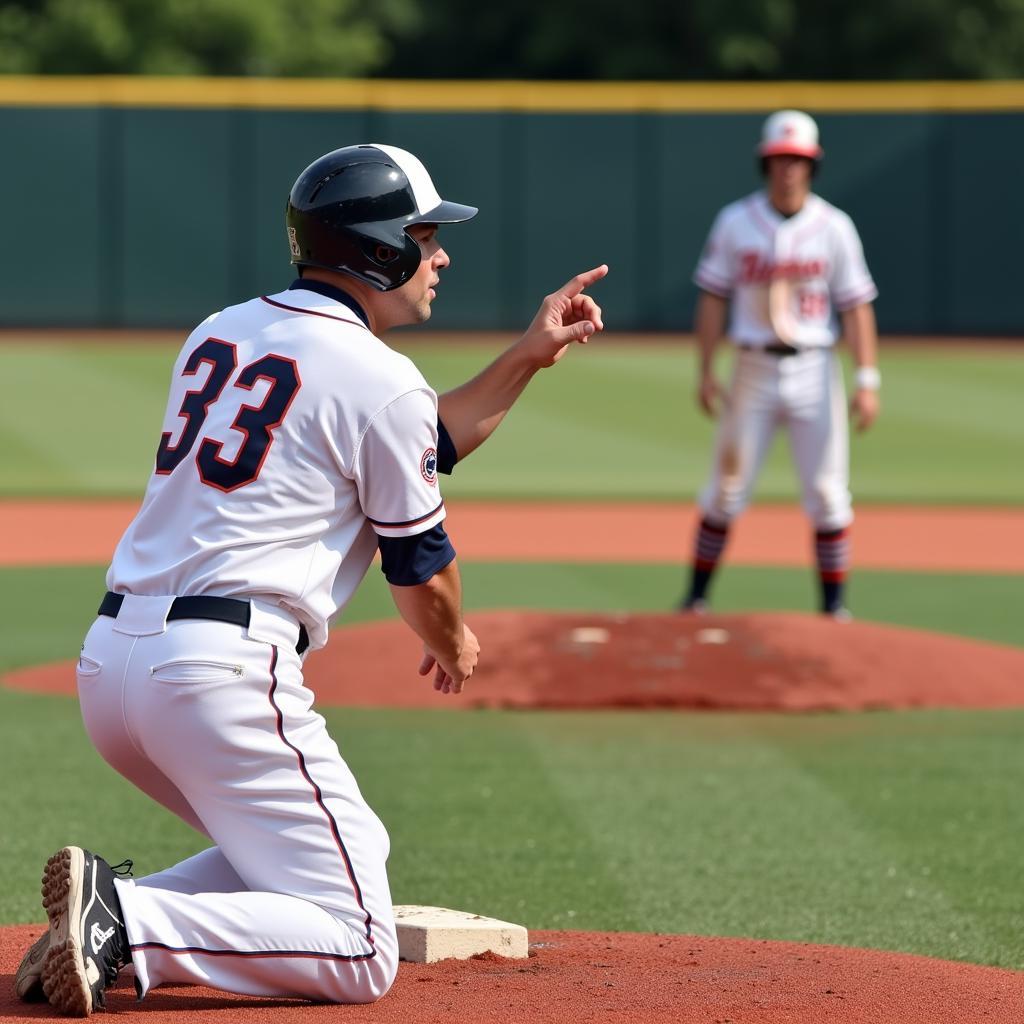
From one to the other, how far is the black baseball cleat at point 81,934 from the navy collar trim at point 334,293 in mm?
1186

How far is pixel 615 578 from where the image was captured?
1185 cm

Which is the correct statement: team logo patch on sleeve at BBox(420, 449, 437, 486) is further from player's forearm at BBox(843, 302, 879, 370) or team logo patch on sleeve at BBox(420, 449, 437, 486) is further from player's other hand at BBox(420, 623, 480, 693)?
player's forearm at BBox(843, 302, 879, 370)

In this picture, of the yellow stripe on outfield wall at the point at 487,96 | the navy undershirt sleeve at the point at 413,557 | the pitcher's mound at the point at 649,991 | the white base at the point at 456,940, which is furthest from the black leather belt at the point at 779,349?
the yellow stripe on outfield wall at the point at 487,96

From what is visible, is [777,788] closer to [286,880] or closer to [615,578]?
[286,880]

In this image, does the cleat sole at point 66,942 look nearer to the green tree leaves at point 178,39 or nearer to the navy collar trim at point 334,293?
the navy collar trim at point 334,293

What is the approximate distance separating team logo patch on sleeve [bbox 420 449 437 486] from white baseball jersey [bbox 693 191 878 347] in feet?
19.6

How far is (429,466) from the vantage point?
3.81 m

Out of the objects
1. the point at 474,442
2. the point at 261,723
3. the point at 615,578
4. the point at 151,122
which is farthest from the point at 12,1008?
the point at 151,122

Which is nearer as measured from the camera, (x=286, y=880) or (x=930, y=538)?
(x=286, y=880)

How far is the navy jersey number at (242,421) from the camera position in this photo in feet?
12.3

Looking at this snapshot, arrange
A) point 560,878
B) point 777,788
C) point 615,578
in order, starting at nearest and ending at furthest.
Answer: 1. point 560,878
2. point 777,788
3. point 615,578

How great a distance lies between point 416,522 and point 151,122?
22.3 m

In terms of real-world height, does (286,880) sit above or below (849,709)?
above

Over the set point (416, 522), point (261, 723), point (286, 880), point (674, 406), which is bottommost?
point (674, 406)
